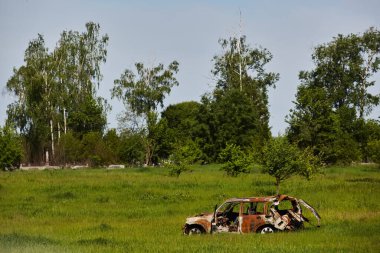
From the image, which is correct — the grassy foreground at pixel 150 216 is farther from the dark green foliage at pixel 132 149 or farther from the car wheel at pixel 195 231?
the dark green foliage at pixel 132 149

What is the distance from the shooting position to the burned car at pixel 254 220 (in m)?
21.4

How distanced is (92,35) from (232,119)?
1029 inches

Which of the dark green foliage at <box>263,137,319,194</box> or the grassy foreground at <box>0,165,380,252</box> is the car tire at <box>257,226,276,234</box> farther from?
the dark green foliage at <box>263,137,319,194</box>

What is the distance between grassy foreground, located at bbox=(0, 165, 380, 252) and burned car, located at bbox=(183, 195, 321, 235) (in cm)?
64

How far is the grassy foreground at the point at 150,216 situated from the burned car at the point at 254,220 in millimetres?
642

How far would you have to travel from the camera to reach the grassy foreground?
17703 mm

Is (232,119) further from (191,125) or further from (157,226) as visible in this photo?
(157,226)

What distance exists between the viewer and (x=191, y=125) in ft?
276

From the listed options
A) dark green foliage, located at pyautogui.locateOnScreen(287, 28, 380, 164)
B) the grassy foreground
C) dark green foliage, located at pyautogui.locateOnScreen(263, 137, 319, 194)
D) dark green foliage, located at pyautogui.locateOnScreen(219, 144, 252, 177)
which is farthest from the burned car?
dark green foliage, located at pyautogui.locateOnScreen(287, 28, 380, 164)

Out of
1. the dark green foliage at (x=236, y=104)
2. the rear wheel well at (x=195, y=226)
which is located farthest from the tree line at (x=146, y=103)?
the rear wheel well at (x=195, y=226)

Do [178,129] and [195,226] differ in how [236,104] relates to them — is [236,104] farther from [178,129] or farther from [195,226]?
[195,226]

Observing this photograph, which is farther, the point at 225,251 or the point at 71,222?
the point at 71,222

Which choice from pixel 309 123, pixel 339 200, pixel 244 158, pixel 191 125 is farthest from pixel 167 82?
pixel 339 200

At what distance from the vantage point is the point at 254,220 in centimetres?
2147
